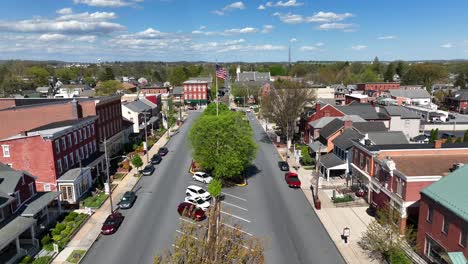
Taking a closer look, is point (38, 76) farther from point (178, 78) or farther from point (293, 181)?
point (293, 181)

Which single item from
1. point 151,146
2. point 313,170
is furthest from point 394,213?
point 151,146

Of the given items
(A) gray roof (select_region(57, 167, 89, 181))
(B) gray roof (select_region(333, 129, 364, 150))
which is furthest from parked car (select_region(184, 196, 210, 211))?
(B) gray roof (select_region(333, 129, 364, 150))

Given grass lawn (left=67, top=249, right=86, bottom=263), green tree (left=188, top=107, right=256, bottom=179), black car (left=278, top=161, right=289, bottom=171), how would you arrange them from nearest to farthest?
grass lawn (left=67, top=249, right=86, bottom=263) → green tree (left=188, top=107, right=256, bottom=179) → black car (left=278, top=161, right=289, bottom=171)

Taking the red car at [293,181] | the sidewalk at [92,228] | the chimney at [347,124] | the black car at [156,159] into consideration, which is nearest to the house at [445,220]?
the red car at [293,181]

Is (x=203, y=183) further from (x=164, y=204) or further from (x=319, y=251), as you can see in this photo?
(x=319, y=251)

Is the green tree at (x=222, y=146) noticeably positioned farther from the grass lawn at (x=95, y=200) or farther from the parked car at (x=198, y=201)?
the grass lawn at (x=95, y=200)

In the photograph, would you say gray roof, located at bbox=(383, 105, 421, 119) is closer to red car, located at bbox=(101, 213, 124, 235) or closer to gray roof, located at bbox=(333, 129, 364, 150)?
gray roof, located at bbox=(333, 129, 364, 150)
